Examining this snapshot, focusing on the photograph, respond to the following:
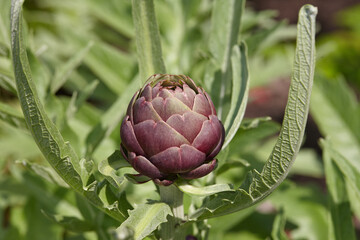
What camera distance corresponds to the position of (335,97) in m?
0.88

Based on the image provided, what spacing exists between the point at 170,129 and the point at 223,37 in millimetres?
268

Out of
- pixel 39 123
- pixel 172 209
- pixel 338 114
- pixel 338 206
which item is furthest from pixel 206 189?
pixel 338 114

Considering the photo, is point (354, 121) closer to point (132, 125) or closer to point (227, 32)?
point (227, 32)

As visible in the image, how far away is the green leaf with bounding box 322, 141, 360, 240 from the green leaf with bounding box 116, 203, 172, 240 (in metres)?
0.29

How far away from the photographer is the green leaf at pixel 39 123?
1.24 feet

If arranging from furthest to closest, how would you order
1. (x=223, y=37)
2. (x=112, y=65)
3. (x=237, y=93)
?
1. (x=112, y=65)
2. (x=223, y=37)
3. (x=237, y=93)

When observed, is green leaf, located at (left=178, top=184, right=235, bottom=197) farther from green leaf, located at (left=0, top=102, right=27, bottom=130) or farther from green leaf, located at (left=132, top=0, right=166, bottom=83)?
green leaf, located at (left=0, top=102, right=27, bottom=130)

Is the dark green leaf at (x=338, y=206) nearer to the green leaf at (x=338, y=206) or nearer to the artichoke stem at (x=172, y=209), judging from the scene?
the green leaf at (x=338, y=206)

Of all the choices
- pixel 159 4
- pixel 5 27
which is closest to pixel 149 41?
pixel 5 27

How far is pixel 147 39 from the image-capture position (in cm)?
53

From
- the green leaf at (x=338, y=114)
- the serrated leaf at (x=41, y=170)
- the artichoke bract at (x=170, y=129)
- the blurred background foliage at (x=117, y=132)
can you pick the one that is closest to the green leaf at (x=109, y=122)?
the blurred background foliage at (x=117, y=132)

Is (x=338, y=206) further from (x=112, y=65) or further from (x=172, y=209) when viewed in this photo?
(x=112, y=65)

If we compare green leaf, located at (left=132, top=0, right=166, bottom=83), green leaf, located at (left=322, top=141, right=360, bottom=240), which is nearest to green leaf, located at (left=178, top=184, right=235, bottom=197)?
green leaf, located at (left=132, top=0, right=166, bottom=83)

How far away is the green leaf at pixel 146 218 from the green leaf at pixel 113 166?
31 mm
